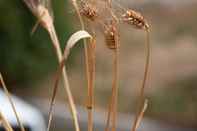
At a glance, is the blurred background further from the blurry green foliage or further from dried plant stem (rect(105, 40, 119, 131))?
dried plant stem (rect(105, 40, 119, 131))

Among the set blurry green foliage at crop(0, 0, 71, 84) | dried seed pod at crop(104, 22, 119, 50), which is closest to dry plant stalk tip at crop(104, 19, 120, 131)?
dried seed pod at crop(104, 22, 119, 50)

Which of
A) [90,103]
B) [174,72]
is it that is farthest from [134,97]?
[90,103]

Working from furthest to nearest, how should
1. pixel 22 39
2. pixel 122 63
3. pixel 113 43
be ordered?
pixel 122 63, pixel 22 39, pixel 113 43

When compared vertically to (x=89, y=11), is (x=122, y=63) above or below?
above

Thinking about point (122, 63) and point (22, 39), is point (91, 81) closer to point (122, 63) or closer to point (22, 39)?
point (22, 39)

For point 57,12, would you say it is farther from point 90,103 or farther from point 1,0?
point 90,103

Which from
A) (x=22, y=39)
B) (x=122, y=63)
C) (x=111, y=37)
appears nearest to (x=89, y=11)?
(x=111, y=37)

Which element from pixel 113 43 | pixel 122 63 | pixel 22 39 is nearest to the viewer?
pixel 113 43
